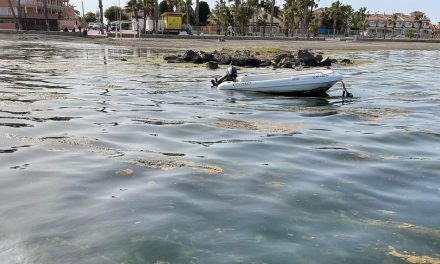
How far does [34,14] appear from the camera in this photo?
328ft

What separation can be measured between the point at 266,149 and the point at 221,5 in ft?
280

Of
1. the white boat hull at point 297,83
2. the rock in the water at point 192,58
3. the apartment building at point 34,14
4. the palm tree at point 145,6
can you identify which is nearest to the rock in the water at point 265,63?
the rock in the water at point 192,58

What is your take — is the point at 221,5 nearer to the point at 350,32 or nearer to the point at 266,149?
the point at 350,32

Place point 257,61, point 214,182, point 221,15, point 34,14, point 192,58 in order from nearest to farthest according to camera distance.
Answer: point 214,182
point 257,61
point 192,58
point 221,15
point 34,14

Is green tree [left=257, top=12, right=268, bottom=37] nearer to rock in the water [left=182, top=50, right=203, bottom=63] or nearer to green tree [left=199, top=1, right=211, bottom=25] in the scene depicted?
green tree [left=199, top=1, right=211, bottom=25]

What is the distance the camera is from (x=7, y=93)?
18.9 meters

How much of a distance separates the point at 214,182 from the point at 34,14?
339 ft

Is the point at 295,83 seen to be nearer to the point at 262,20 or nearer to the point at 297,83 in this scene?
the point at 297,83

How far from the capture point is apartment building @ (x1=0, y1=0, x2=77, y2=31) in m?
96.6

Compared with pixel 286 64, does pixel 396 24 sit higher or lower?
higher

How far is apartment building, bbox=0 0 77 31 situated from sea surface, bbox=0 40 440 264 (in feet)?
280

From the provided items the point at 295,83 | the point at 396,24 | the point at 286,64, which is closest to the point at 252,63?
the point at 286,64

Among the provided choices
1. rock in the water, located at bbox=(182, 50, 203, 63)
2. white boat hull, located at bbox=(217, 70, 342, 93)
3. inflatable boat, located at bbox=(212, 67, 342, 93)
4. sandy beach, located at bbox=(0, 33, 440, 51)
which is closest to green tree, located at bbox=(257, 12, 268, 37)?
sandy beach, located at bbox=(0, 33, 440, 51)

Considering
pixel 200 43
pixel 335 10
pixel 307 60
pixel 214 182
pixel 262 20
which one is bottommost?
pixel 214 182
